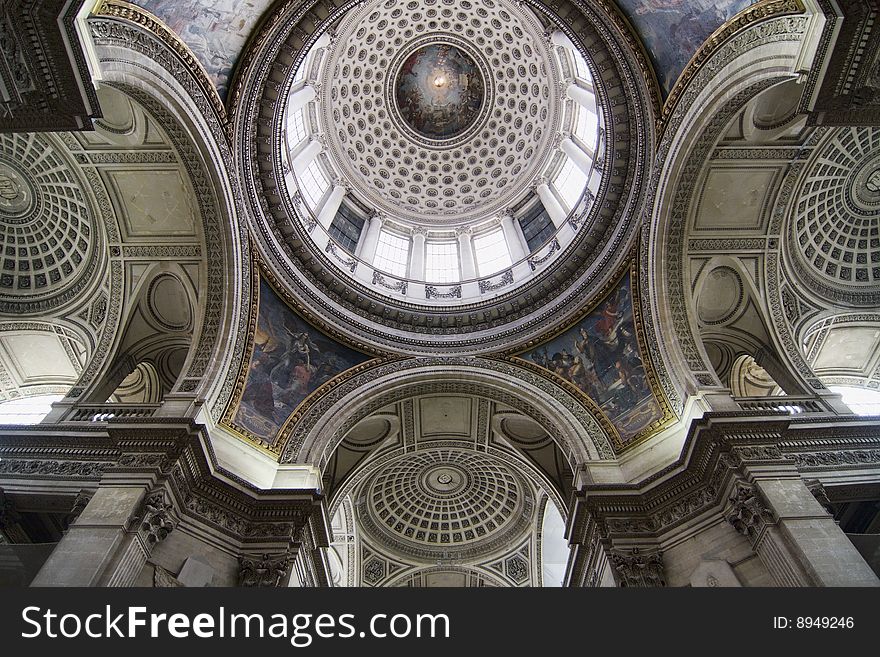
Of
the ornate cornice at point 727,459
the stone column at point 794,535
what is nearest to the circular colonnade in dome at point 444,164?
the ornate cornice at point 727,459

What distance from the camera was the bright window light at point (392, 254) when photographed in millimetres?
21938

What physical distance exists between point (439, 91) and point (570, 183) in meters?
9.86

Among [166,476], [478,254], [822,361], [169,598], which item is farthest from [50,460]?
[822,361]

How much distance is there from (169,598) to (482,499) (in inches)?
723

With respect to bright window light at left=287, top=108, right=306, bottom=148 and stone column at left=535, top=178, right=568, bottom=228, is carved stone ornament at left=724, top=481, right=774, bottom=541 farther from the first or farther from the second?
bright window light at left=287, top=108, right=306, bottom=148

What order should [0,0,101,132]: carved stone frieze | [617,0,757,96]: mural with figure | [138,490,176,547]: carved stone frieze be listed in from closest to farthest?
1. [0,0,101,132]: carved stone frieze
2. [138,490,176,547]: carved stone frieze
3. [617,0,757,96]: mural with figure

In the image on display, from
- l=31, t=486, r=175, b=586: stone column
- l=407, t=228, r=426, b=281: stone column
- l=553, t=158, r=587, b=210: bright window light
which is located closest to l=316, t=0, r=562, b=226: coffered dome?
l=407, t=228, r=426, b=281: stone column

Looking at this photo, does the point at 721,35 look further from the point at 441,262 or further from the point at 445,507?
the point at 445,507

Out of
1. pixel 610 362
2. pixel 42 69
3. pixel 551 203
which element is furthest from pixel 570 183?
pixel 42 69

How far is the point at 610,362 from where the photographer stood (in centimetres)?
1509

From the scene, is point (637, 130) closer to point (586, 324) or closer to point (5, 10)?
point (586, 324)

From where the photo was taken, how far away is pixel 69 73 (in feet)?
23.2

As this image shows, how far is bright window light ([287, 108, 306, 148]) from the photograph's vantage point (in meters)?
20.9

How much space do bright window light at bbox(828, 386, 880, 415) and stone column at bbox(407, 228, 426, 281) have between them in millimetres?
14089
